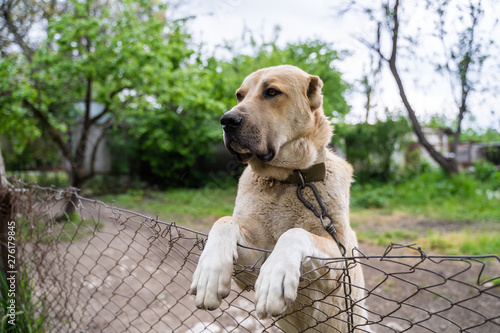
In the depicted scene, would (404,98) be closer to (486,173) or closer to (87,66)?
A: (486,173)

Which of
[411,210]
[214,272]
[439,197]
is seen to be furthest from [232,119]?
[439,197]

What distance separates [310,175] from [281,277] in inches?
33.4

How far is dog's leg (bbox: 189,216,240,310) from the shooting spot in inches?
53.5

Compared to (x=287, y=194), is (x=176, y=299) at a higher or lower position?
lower

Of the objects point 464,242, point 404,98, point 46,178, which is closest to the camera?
point 464,242

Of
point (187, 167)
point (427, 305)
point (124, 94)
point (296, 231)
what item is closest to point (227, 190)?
point (187, 167)

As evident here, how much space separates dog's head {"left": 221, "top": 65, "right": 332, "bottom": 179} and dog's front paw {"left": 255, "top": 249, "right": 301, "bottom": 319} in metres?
0.75

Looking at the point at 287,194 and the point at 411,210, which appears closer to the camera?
the point at 287,194

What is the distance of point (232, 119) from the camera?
1845mm

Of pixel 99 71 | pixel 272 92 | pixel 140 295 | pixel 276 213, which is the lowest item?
pixel 140 295

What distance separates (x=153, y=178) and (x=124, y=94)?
5.93 metres

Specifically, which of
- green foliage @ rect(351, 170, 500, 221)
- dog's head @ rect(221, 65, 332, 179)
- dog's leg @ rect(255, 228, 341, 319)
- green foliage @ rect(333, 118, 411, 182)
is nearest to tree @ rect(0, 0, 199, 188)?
dog's head @ rect(221, 65, 332, 179)

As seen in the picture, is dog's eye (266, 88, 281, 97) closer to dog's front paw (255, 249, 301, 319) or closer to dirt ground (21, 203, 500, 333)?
dog's front paw (255, 249, 301, 319)

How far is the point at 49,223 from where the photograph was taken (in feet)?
8.18
